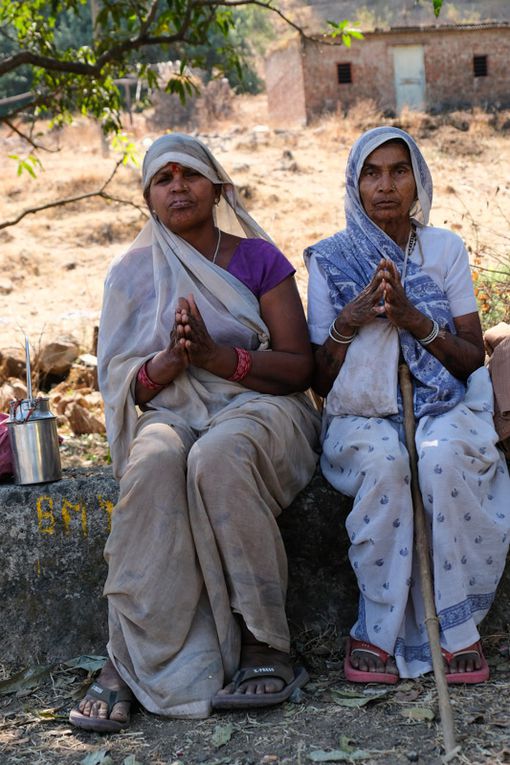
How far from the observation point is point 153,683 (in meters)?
2.70

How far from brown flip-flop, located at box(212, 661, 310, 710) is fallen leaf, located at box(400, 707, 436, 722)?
0.35m

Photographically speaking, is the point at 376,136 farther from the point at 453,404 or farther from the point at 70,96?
the point at 70,96

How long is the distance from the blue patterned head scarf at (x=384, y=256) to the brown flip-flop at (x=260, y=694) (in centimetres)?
95

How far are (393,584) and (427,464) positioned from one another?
14.9 inches

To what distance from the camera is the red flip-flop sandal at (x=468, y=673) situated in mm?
2693

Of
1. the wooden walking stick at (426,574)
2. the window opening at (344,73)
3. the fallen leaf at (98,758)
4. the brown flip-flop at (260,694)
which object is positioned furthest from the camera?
the window opening at (344,73)

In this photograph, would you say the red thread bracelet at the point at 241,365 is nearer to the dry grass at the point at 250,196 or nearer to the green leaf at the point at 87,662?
the green leaf at the point at 87,662

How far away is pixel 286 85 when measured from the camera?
25922 mm

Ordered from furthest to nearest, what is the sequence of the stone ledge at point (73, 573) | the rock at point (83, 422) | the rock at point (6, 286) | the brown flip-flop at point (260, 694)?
the rock at point (6, 286) < the rock at point (83, 422) < the stone ledge at point (73, 573) < the brown flip-flop at point (260, 694)

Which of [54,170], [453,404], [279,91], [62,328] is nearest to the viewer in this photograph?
[453,404]

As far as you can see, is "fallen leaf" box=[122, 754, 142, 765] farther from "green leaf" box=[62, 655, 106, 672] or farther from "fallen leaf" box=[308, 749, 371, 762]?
"green leaf" box=[62, 655, 106, 672]

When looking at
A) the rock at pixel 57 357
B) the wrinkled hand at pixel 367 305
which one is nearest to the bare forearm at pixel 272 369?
the wrinkled hand at pixel 367 305

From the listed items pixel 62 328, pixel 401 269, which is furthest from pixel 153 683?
pixel 62 328

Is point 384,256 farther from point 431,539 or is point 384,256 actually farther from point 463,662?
point 463,662
